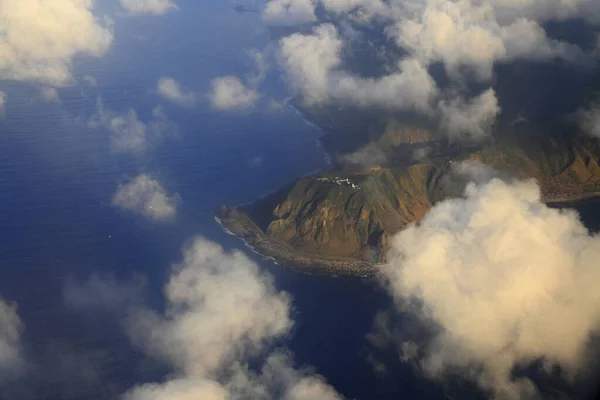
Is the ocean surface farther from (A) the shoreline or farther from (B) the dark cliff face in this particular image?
(B) the dark cliff face

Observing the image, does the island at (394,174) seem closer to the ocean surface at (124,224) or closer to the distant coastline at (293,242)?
the distant coastline at (293,242)

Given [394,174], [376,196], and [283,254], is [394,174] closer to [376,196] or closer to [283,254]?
[376,196]

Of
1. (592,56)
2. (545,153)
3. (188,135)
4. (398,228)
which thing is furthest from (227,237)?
(592,56)

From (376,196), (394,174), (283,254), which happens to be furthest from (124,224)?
(394,174)

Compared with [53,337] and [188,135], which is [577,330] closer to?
A: [53,337]

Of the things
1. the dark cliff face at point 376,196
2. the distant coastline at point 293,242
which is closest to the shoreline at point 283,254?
the distant coastline at point 293,242

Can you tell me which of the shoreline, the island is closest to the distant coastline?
the shoreline
